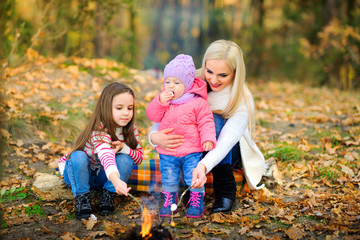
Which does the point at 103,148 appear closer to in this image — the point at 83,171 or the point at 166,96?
the point at 83,171

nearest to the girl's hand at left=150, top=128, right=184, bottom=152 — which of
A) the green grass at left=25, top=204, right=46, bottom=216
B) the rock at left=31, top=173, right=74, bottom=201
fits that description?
the rock at left=31, top=173, right=74, bottom=201

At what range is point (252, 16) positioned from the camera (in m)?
14.4

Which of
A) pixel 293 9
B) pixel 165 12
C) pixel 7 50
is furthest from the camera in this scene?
pixel 293 9

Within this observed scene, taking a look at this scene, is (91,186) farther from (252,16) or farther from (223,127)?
(252,16)

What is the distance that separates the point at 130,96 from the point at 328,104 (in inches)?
218

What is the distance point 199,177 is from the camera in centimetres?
285

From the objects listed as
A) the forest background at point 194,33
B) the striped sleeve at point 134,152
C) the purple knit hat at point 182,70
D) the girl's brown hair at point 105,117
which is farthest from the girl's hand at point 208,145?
the forest background at point 194,33

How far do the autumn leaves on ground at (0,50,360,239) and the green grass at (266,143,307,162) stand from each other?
0.04ft

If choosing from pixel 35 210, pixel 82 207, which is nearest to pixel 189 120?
pixel 82 207

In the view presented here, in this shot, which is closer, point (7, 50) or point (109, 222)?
point (109, 222)

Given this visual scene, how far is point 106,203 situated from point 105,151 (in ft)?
1.74

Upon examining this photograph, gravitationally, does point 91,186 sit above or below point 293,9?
below

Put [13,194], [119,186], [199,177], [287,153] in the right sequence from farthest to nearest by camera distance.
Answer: [287,153], [13,194], [199,177], [119,186]

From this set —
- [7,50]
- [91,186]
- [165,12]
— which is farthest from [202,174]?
[165,12]
